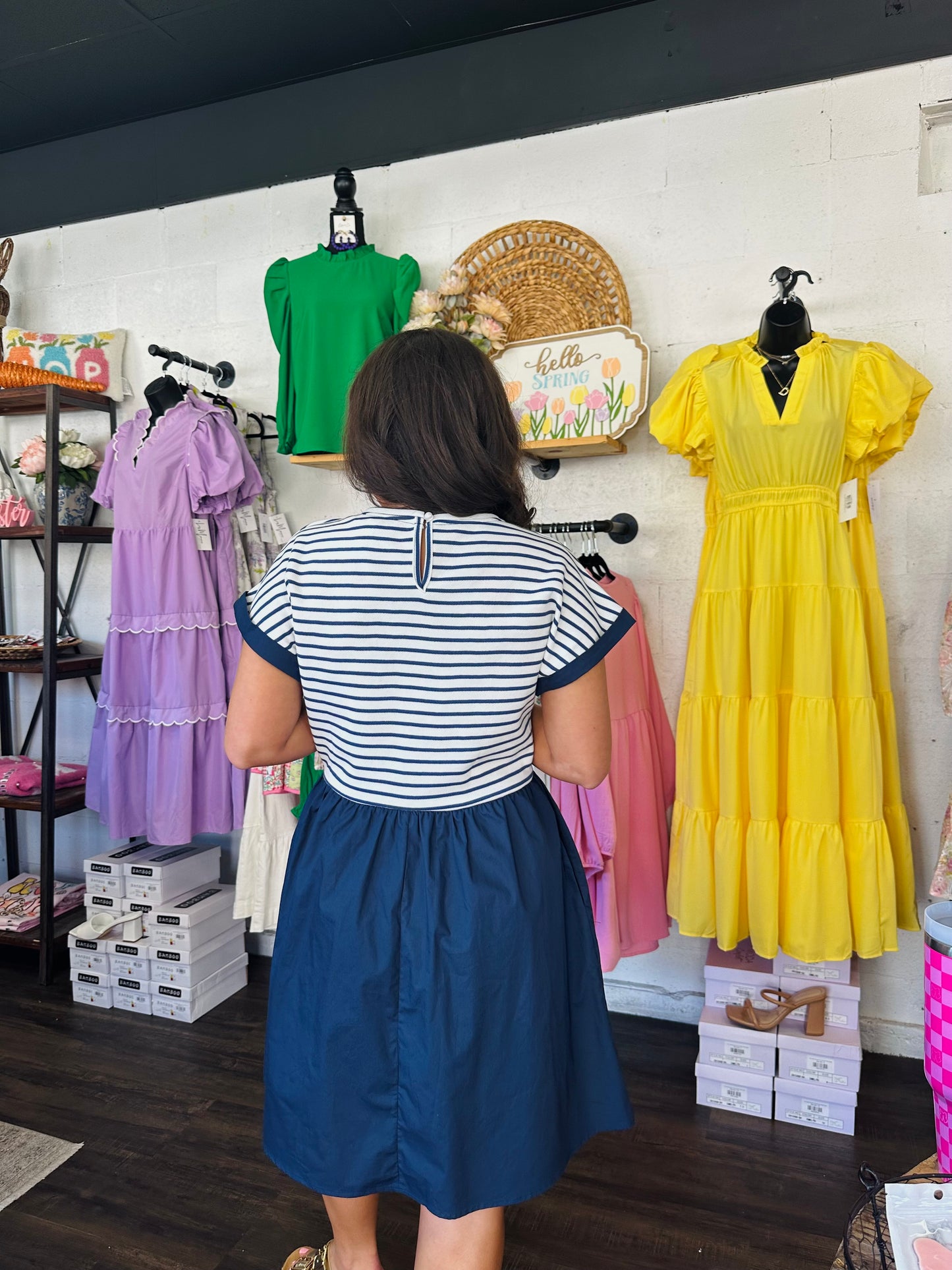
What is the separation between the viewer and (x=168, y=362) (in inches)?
118

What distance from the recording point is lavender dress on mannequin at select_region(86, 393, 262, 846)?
284 centimetres

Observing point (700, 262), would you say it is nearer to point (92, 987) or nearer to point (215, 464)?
point (215, 464)

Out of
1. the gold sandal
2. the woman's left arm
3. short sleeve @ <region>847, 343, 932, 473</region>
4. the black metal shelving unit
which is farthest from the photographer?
the black metal shelving unit

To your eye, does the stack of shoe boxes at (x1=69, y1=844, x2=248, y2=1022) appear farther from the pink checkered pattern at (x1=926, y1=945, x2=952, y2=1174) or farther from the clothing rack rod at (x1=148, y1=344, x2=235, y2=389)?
the pink checkered pattern at (x1=926, y1=945, x2=952, y2=1174)

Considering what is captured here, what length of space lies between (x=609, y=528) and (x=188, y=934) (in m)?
1.74

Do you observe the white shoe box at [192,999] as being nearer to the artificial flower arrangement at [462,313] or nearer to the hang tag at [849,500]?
the artificial flower arrangement at [462,313]

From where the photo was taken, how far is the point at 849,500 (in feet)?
7.22

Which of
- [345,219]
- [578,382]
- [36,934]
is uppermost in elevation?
[345,219]

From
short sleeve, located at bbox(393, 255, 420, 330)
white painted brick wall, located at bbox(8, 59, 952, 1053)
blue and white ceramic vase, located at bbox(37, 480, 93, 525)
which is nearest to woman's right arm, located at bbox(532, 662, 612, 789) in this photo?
white painted brick wall, located at bbox(8, 59, 952, 1053)

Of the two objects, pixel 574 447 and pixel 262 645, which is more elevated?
pixel 574 447

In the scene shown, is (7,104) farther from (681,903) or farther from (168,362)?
(681,903)

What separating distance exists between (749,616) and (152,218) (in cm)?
257

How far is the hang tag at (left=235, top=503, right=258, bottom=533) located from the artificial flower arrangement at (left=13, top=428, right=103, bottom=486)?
0.66 m

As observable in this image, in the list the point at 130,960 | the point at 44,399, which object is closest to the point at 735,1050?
the point at 130,960
